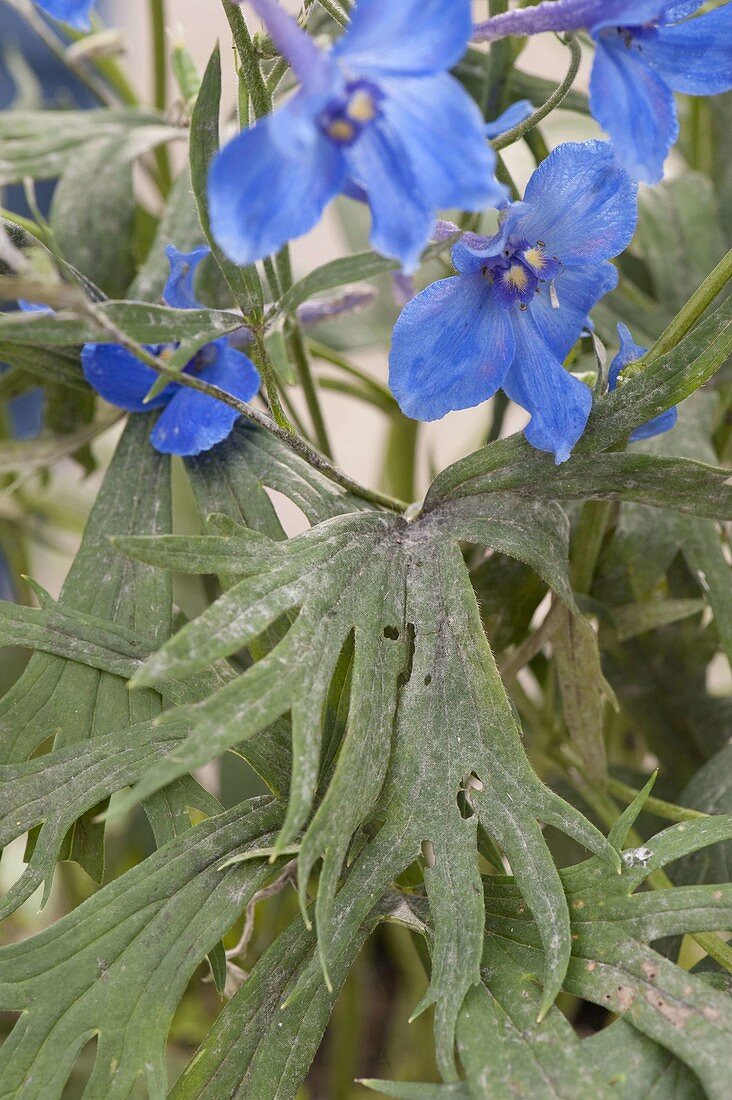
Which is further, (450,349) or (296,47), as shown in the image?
(450,349)

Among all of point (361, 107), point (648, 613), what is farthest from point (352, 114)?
point (648, 613)

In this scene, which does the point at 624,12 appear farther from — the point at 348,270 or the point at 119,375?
Result: the point at 119,375

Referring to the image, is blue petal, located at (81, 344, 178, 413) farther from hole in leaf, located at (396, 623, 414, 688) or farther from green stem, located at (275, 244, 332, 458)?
hole in leaf, located at (396, 623, 414, 688)

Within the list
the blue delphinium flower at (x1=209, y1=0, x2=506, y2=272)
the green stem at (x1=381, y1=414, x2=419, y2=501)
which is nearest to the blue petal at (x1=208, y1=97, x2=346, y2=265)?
the blue delphinium flower at (x1=209, y1=0, x2=506, y2=272)

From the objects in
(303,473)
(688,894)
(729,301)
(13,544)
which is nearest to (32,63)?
(13,544)

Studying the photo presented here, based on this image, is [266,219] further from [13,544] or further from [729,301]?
[13,544]

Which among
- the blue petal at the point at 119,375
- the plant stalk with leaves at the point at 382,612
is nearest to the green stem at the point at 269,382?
the plant stalk with leaves at the point at 382,612

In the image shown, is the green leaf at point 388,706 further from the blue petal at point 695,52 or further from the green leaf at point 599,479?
the blue petal at point 695,52
